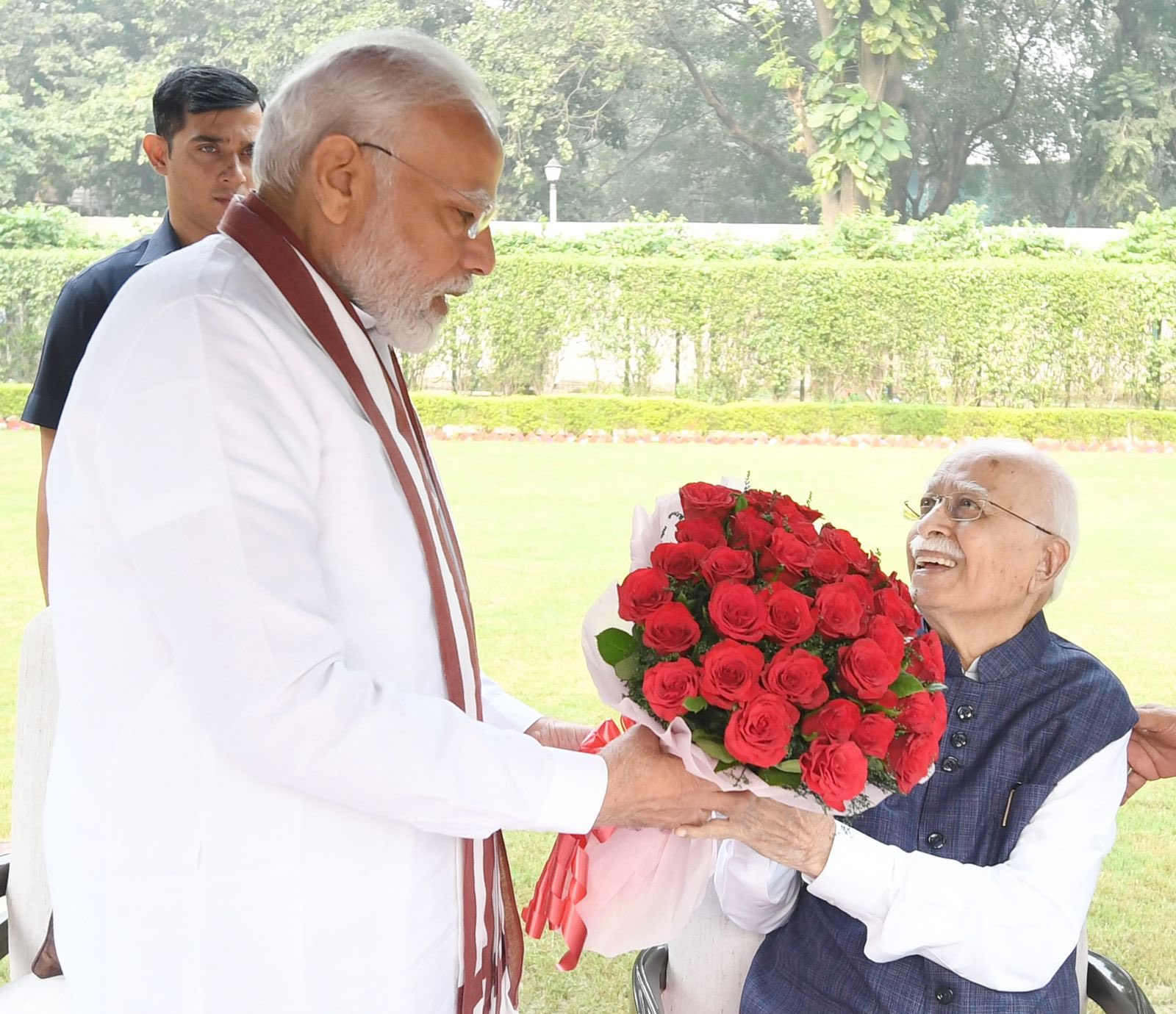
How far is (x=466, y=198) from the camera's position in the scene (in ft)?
5.07

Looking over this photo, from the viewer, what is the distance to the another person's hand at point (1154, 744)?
191cm

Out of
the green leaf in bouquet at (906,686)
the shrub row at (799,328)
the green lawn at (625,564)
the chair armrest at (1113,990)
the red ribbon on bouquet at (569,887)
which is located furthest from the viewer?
the shrub row at (799,328)

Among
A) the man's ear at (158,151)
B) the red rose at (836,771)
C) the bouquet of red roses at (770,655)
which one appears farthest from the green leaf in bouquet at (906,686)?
the man's ear at (158,151)

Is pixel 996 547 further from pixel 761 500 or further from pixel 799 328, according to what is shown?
pixel 799 328

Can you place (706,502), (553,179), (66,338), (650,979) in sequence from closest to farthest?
(706,502)
(650,979)
(66,338)
(553,179)

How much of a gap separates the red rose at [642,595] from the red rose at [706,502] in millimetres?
136

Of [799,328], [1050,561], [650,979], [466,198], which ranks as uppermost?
[466,198]

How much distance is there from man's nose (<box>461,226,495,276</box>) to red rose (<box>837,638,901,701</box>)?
2.12 ft

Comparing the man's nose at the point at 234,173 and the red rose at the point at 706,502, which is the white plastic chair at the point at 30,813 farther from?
the man's nose at the point at 234,173

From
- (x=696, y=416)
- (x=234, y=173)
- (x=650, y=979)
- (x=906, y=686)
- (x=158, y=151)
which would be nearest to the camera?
(x=906, y=686)

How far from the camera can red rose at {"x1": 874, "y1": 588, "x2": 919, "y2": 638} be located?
1.54 meters

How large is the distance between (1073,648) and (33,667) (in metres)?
1.74

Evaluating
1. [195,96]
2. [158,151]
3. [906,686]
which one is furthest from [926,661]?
[158,151]

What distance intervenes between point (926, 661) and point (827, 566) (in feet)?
0.60
